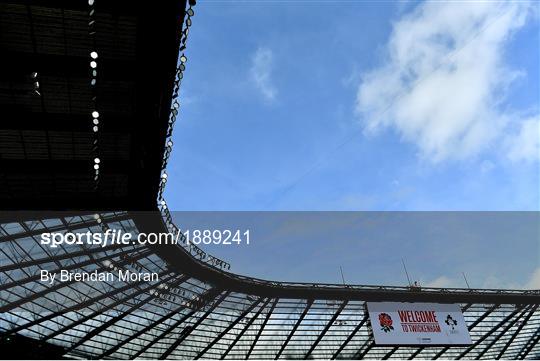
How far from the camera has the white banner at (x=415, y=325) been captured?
4244 centimetres

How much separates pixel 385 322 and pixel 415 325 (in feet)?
9.50

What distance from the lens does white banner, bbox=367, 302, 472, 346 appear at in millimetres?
42438

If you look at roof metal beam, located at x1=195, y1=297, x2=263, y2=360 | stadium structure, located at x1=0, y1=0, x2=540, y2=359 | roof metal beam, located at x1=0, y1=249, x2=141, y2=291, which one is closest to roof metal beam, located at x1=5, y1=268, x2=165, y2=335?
stadium structure, located at x1=0, y1=0, x2=540, y2=359

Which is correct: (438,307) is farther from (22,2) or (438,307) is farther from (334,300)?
(22,2)

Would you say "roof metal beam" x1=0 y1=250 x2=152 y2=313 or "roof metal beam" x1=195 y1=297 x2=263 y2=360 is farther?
"roof metal beam" x1=195 y1=297 x2=263 y2=360

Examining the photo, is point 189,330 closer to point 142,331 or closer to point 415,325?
point 142,331

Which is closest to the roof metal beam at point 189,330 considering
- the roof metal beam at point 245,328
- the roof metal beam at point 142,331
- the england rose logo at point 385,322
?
the roof metal beam at point 142,331

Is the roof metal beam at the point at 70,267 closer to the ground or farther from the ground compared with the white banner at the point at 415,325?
farther from the ground

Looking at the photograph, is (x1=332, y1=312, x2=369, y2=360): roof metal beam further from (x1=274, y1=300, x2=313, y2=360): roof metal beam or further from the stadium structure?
(x1=274, y1=300, x2=313, y2=360): roof metal beam

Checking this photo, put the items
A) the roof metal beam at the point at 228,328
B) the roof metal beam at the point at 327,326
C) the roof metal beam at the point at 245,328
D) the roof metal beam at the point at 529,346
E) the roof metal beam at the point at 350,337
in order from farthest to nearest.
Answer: the roof metal beam at the point at 529,346 → the roof metal beam at the point at 350,337 → the roof metal beam at the point at 327,326 → the roof metal beam at the point at 245,328 → the roof metal beam at the point at 228,328

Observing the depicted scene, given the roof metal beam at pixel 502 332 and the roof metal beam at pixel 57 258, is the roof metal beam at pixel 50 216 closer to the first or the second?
the roof metal beam at pixel 57 258

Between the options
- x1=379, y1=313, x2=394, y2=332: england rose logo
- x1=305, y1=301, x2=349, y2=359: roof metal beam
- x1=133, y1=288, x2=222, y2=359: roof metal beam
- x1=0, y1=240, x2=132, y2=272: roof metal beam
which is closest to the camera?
x1=0, y1=240, x2=132, y2=272: roof metal beam

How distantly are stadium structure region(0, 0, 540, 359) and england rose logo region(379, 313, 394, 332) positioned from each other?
21.7 ft

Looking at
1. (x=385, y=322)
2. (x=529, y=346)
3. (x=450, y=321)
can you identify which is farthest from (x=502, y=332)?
(x=385, y=322)
